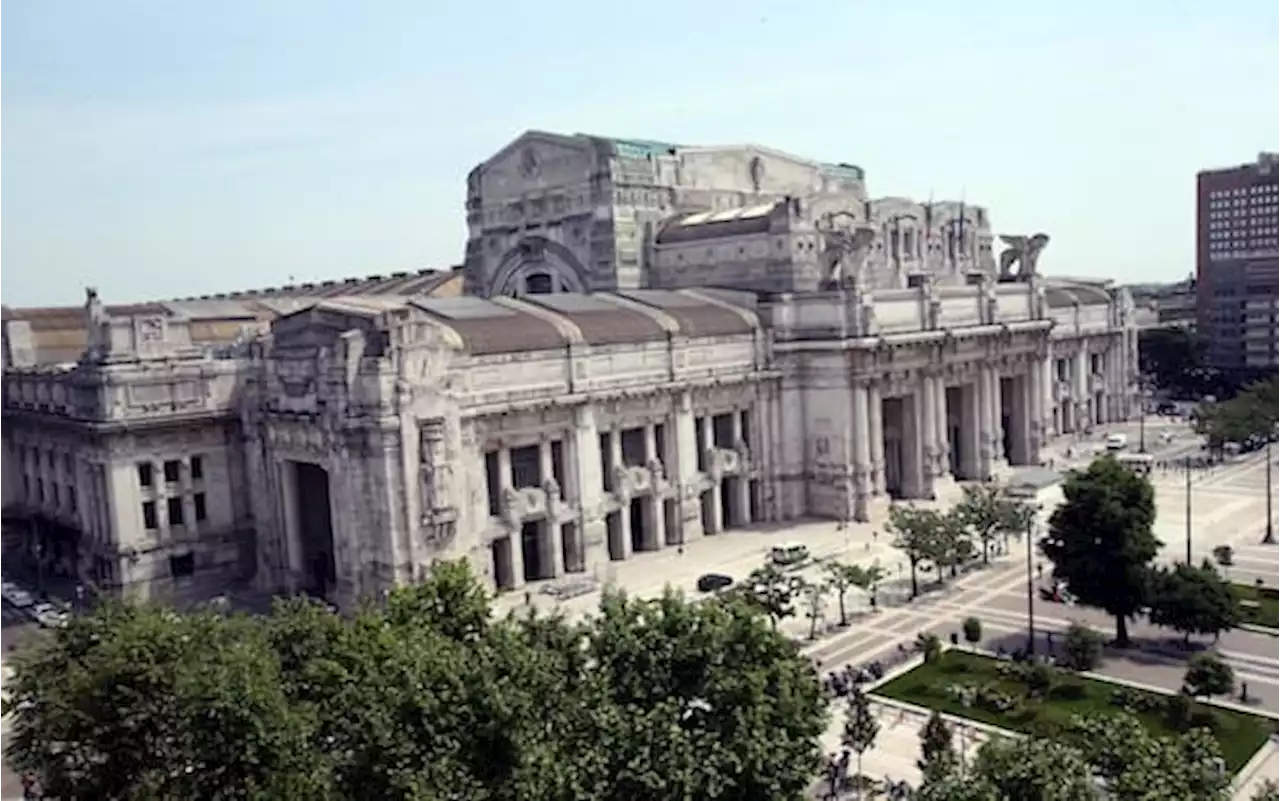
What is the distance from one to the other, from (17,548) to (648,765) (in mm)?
81977

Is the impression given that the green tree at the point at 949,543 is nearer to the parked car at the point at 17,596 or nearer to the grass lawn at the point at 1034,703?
the grass lawn at the point at 1034,703

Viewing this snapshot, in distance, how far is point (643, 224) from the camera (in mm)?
106062

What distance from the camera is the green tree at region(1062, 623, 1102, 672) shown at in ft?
174

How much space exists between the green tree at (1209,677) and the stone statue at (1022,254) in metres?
74.0

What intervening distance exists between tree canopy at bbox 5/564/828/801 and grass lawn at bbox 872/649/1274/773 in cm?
1460

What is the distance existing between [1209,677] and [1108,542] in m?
9.98

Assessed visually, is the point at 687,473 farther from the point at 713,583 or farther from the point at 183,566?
the point at 183,566

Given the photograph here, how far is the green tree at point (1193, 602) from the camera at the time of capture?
177 feet

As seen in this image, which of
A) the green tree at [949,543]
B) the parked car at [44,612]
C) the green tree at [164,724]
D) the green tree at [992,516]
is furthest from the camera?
the green tree at [992,516]

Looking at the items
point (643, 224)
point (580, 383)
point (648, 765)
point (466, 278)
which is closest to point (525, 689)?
point (648, 765)

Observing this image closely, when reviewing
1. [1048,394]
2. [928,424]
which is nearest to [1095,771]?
[928,424]

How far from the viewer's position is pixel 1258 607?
2438 inches

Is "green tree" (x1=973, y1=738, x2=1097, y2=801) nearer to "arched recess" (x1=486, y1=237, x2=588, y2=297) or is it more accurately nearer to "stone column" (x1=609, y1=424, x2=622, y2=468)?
"stone column" (x1=609, y1=424, x2=622, y2=468)

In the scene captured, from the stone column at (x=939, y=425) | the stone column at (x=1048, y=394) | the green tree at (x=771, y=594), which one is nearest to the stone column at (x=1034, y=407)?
the stone column at (x=1048, y=394)
